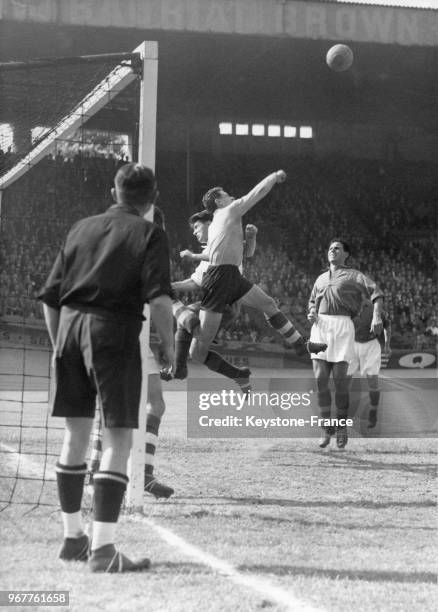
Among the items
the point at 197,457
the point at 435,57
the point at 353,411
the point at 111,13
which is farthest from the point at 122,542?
the point at 435,57

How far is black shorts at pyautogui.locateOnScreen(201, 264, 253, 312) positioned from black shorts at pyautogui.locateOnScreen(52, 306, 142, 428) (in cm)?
388

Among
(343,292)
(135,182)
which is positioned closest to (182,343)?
(343,292)

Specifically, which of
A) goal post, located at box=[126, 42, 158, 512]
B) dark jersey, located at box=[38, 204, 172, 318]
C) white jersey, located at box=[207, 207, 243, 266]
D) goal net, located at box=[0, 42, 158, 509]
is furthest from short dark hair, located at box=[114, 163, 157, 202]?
white jersey, located at box=[207, 207, 243, 266]

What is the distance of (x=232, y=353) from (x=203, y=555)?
708 inches

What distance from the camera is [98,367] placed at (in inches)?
167

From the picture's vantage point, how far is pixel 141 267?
14.0 ft

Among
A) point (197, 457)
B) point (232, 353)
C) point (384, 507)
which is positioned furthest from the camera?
point (232, 353)

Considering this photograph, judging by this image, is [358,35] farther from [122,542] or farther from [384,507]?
[122,542]

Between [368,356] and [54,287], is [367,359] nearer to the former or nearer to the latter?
[368,356]

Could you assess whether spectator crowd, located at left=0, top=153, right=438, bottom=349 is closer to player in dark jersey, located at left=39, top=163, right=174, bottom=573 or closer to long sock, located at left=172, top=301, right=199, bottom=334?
long sock, located at left=172, top=301, right=199, bottom=334

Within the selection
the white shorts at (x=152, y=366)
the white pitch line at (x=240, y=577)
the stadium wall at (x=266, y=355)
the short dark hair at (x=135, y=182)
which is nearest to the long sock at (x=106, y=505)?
the white pitch line at (x=240, y=577)

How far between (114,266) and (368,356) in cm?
768

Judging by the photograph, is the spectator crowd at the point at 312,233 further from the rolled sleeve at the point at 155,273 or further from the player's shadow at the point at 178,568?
the rolled sleeve at the point at 155,273

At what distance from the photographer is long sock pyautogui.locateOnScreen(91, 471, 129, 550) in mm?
4254
